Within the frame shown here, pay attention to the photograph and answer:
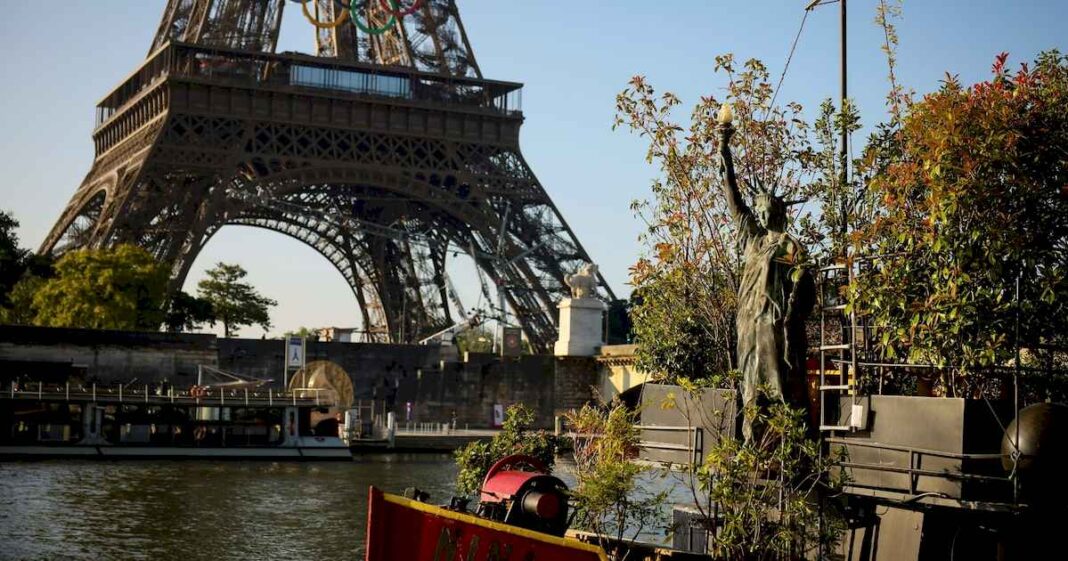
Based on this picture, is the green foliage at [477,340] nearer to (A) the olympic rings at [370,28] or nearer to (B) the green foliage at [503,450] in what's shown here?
(A) the olympic rings at [370,28]

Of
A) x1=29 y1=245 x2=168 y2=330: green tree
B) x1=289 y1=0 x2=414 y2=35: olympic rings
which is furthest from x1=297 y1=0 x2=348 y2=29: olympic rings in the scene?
x1=29 y1=245 x2=168 y2=330: green tree

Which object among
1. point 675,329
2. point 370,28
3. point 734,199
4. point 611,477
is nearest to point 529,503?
point 611,477

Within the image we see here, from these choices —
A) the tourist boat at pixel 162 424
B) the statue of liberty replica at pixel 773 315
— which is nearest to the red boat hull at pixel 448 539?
the statue of liberty replica at pixel 773 315

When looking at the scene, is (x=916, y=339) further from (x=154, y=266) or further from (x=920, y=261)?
(x=154, y=266)

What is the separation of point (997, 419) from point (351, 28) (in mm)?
65576

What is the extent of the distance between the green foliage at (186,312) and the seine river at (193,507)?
2510 centimetres

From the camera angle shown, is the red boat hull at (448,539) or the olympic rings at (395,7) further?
the olympic rings at (395,7)

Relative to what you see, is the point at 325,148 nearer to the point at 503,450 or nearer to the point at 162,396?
the point at 162,396

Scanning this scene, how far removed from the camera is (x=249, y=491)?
121 ft

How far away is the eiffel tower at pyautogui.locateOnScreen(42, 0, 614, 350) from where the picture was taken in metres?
62.4

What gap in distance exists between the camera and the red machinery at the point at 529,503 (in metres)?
14.7

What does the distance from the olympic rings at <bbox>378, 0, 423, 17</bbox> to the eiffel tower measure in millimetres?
76

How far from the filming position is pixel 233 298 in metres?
83.7

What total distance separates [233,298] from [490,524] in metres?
71.6
